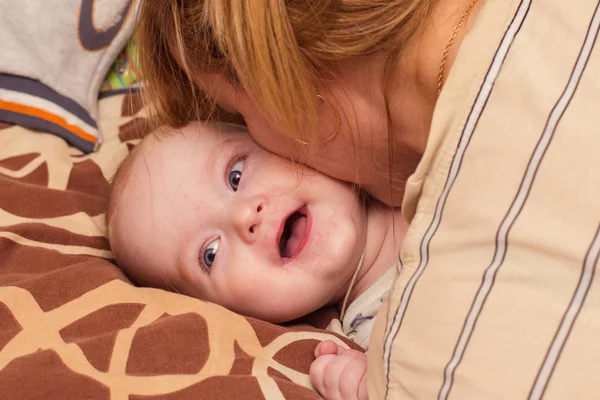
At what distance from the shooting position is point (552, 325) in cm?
70

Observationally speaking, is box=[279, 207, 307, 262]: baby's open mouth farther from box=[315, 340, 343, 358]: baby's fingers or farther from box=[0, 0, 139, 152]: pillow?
box=[0, 0, 139, 152]: pillow

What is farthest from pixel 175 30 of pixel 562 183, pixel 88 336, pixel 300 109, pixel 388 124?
pixel 562 183

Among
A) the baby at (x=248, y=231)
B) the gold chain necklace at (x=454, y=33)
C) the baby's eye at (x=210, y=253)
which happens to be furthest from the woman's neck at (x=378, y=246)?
the gold chain necklace at (x=454, y=33)

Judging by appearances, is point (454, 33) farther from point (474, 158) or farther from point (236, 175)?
point (236, 175)

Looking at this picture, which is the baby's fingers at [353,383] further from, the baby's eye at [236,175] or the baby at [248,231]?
the baby's eye at [236,175]

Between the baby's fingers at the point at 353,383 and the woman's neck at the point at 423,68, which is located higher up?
the woman's neck at the point at 423,68

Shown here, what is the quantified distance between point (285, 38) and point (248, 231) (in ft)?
1.18

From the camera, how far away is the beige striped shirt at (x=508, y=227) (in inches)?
27.6

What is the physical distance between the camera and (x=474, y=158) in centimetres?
77

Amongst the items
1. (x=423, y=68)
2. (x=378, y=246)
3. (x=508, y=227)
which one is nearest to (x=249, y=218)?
(x=378, y=246)

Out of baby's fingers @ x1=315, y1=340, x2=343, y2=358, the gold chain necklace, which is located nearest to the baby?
baby's fingers @ x1=315, y1=340, x2=343, y2=358

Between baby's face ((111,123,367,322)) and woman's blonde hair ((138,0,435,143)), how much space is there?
0.17 m

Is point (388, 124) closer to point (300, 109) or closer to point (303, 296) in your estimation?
point (300, 109)

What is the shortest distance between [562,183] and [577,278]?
0.10 meters
